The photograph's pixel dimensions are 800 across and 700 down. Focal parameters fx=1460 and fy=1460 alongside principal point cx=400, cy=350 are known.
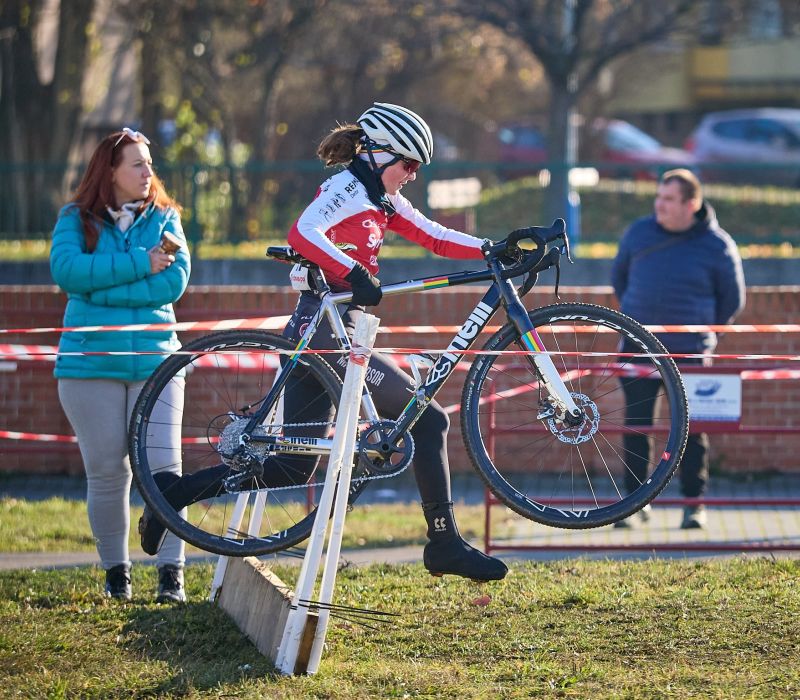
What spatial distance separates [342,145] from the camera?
19.1 ft

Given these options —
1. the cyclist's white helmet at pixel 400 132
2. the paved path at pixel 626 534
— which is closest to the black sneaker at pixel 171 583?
the paved path at pixel 626 534

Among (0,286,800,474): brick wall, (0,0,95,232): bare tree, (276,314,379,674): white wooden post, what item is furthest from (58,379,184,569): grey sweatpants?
(0,0,95,232): bare tree

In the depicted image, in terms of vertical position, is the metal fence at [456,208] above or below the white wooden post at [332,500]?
above

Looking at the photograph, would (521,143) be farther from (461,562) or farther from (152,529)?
(461,562)

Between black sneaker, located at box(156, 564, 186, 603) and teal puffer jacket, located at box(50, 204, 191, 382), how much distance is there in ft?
3.16

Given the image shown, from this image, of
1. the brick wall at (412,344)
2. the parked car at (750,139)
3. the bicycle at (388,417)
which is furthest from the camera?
the parked car at (750,139)

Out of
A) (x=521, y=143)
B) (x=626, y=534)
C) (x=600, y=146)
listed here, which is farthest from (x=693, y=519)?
(x=521, y=143)

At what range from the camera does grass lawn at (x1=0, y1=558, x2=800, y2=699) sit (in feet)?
17.9

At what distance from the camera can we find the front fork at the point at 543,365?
573 centimetres

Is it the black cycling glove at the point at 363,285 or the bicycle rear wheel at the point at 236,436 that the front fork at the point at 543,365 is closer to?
the black cycling glove at the point at 363,285

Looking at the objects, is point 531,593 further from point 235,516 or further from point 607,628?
point 235,516

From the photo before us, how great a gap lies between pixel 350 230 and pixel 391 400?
27.6 inches

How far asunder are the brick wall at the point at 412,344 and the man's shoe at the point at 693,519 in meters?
1.56

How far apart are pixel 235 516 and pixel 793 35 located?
16.6m
